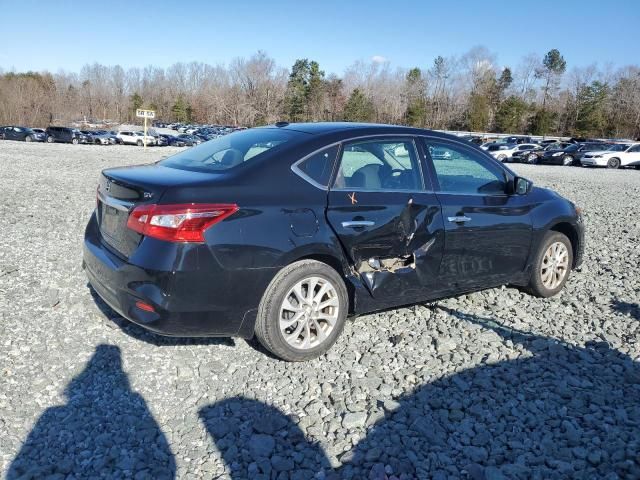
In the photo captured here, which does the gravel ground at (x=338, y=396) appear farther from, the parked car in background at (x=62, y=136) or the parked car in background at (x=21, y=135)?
the parked car in background at (x=21, y=135)

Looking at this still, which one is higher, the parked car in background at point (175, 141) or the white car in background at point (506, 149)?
the white car in background at point (506, 149)

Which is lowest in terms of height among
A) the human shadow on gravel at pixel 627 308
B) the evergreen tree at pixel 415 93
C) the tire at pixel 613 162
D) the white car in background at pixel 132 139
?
the human shadow on gravel at pixel 627 308

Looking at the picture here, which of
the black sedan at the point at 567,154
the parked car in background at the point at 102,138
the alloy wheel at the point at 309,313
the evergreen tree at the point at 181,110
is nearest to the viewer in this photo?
the alloy wheel at the point at 309,313

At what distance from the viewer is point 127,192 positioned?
341cm

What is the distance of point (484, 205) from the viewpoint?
445cm

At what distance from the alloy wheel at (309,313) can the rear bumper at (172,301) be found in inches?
11.4

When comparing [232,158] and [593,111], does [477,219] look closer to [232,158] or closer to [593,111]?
[232,158]

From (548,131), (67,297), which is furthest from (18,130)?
(548,131)

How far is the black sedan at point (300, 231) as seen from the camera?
3.17 meters

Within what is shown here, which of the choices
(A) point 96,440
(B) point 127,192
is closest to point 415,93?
(B) point 127,192

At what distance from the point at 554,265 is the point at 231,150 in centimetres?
340

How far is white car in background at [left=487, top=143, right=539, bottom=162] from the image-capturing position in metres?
36.5

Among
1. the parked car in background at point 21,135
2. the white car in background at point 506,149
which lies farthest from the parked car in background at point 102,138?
the white car in background at point 506,149

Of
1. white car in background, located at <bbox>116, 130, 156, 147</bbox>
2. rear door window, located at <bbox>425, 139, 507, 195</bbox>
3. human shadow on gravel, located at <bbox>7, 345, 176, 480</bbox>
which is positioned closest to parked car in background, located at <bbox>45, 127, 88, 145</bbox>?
white car in background, located at <bbox>116, 130, 156, 147</bbox>
